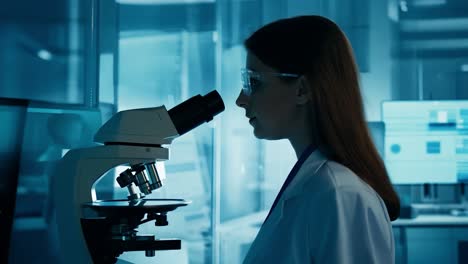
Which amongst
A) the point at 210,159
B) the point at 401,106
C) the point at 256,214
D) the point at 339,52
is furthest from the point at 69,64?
the point at 401,106

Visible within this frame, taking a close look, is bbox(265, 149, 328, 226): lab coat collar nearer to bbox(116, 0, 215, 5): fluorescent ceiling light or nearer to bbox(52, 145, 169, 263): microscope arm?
bbox(52, 145, 169, 263): microscope arm

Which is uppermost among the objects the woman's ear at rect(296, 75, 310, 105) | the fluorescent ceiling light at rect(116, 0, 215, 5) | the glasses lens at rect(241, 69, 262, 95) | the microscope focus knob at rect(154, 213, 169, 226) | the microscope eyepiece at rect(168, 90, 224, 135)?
the fluorescent ceiling light at rect(116, 0, 215, 5)

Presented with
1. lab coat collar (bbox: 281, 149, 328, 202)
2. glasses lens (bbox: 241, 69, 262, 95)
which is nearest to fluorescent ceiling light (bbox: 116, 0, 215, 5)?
glasses lens (bbox: 241, 69, 262, 95)

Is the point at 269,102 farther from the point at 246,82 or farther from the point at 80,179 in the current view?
the point at 80,179

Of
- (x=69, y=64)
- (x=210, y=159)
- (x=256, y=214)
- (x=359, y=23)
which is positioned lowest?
(x=256, y=214)

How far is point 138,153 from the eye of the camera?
119 cm

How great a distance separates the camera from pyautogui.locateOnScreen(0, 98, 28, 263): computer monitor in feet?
5.30

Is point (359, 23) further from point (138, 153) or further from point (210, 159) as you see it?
point (138, 153)

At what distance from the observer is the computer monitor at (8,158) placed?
1615 millimetres

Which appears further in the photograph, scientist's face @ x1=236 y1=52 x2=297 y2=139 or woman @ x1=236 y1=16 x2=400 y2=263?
scientist's face @ x1=236 y1=52 x2=297 y2=139

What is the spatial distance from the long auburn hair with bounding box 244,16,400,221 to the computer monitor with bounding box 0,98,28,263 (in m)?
0.88

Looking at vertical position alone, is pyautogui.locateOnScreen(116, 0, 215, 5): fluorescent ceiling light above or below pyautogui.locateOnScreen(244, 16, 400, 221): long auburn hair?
above

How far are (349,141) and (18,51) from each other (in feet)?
4.59

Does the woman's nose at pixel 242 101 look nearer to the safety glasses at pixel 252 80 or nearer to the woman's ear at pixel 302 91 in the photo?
the safety glasses at pixel 252 80
